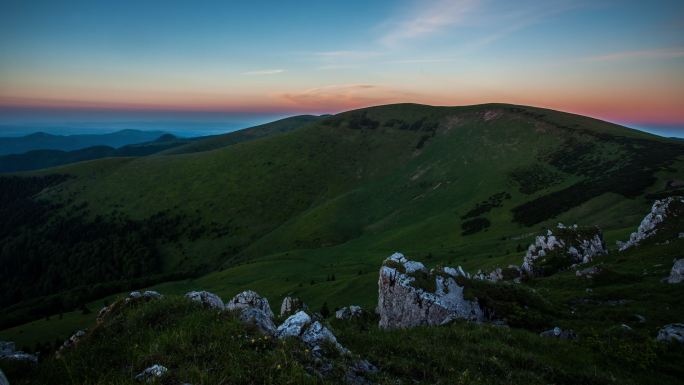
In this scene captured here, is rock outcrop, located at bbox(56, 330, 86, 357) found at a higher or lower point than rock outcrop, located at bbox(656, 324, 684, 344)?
higher

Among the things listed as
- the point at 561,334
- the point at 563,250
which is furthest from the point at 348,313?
the point at 563,250

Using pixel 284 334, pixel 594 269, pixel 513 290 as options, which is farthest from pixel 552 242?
pixel 284 334

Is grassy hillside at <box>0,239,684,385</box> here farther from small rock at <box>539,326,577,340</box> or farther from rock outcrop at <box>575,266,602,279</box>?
rock outcrop at <box>575,266,602,279</box>

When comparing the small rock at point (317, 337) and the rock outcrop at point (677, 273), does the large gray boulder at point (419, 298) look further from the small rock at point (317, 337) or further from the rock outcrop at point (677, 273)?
the rock outcrop at point (677, 273)

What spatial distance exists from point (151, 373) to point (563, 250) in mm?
43214

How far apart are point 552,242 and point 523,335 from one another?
1177 inches

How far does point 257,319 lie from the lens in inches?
452

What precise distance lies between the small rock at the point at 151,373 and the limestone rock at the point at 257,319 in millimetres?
2892

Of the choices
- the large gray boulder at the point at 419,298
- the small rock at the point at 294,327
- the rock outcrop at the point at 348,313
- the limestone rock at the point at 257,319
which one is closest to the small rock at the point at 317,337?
the small rock at the point at 294,327

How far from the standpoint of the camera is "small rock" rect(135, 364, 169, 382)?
8.13 m

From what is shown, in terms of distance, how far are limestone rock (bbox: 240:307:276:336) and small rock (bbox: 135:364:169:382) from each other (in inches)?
114

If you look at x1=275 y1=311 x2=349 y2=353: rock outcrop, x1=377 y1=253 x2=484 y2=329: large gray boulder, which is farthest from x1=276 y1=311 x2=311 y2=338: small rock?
x1=377 y1=253 x2=484 y2=329: large gray boulder

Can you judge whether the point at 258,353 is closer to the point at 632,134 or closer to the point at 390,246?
the point at 390,246

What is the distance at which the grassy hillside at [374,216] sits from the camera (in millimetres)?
79500
